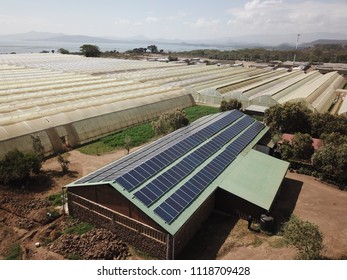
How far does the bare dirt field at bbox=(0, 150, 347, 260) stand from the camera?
69.5 ft

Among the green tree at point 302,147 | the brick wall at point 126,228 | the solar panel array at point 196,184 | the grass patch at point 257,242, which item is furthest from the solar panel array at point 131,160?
the green tree at point 302,147

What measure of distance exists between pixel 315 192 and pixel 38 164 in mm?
29980

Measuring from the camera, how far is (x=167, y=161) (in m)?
26.3

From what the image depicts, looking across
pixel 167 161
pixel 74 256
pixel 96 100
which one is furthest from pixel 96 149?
pixel 74 256

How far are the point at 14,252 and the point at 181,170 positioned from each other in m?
14.1

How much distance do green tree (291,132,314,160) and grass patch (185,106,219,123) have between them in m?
23.4

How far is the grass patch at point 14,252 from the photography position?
66.1ft

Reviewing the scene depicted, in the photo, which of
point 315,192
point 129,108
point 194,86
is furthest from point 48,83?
point 315,192

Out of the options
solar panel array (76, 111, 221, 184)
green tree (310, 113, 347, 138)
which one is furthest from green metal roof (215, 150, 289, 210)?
green tree (310, 113, 347, 138)

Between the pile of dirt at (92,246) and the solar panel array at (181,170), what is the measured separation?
405 cm

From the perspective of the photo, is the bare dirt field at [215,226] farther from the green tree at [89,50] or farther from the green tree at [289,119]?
the green tree at [89,50]

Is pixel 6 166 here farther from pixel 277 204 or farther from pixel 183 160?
pixel 277 204

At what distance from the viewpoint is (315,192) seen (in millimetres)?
31547

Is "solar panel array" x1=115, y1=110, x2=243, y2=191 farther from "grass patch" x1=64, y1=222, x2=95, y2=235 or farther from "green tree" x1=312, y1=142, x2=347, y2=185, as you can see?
"green tree" x1=312, y1=142, x2=347, y2=185
